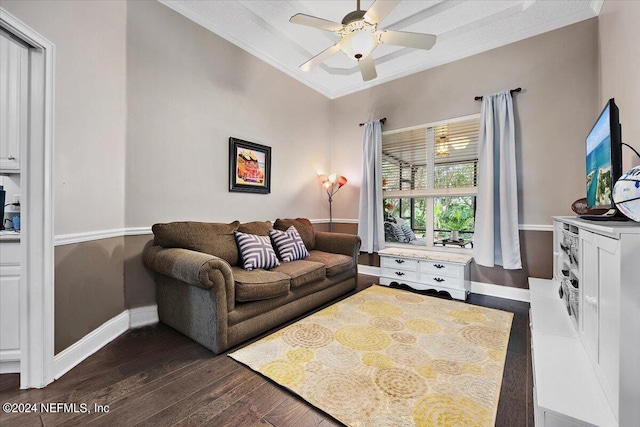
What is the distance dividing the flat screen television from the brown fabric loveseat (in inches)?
84.9

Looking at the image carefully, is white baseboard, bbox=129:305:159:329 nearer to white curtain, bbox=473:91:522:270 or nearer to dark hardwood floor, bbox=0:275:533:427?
dark hardwood floor, bbox=0:275:533:427

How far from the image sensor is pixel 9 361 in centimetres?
171

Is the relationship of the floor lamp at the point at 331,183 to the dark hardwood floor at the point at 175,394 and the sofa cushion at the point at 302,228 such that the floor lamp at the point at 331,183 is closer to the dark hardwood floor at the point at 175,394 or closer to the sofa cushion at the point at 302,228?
the sofa cushion at the point at 302,228

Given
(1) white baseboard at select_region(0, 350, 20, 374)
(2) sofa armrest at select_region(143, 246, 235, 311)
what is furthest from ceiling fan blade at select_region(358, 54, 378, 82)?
(1) white baseboard at select_region(0, 350, 20, 374)

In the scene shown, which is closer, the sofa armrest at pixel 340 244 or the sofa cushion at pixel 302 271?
the sofa cushion at pixel 302 271

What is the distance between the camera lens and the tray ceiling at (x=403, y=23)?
2.70 meters

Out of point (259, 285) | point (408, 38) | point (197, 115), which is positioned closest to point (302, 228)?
point (259, 285)

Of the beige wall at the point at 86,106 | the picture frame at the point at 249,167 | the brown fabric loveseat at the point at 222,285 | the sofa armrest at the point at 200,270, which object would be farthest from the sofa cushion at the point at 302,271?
the beige wall at the point at 86,106

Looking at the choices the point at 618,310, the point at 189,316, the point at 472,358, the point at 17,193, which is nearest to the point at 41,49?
the point at 17,193

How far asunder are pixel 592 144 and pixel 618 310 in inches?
62.0

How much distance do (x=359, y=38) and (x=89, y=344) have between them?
301 cm

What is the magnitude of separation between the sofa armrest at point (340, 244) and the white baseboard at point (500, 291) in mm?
1540

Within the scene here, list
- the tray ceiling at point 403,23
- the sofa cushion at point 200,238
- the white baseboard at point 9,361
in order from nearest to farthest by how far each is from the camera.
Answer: the white baseboard at point 9,361, the sofa cushion at point 200,238, the tray ceiling at point 403,23

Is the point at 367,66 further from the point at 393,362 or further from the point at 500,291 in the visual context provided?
the point at 500,291
